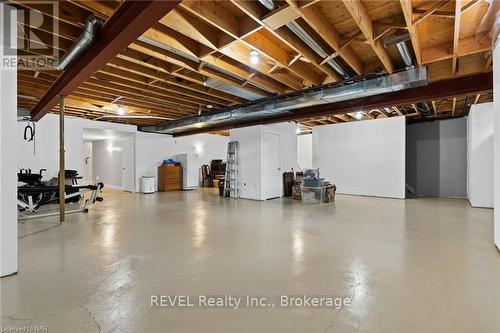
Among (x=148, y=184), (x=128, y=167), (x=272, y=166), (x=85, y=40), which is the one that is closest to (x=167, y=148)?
(x=128, y=167)

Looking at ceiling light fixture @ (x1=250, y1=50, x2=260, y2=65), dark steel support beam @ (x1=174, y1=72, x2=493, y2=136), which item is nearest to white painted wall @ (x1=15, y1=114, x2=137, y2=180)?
dark steel support beam @ (x1=174, y1=72, x2=493, y2=136)

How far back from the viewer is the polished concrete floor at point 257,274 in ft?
5.81

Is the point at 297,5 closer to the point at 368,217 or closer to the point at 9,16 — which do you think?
the point at 9,16

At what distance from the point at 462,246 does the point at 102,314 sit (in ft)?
Result: 13.3

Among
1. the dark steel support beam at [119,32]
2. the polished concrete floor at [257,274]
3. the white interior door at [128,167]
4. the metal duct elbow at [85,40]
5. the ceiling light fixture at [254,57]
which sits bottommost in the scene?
the polished concrete floor at [257,274]

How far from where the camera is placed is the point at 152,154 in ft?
34.1

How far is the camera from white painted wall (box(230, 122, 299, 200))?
752cm

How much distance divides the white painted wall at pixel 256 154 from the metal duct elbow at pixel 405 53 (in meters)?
4.21

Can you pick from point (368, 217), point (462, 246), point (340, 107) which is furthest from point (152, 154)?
point (462, 246)

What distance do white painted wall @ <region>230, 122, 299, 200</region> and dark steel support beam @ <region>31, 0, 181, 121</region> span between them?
478 centimetres

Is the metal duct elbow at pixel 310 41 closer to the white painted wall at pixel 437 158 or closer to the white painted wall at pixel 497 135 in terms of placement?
the white painted wall at pixel 497 135

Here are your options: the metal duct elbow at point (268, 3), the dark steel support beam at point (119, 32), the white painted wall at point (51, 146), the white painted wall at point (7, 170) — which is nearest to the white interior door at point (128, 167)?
the white painted wall at point (51, 146)

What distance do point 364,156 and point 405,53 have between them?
5.33 meters

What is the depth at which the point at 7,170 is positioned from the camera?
2.45 m
